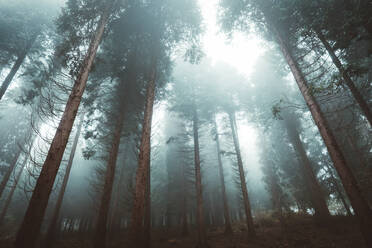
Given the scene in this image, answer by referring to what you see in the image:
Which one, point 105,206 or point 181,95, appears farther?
point 181,95

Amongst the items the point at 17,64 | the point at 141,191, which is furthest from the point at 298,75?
the point at 17,64

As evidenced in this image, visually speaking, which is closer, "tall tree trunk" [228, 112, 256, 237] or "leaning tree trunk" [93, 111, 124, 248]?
"leaning tree trunk" [93, 111, 124, 248]

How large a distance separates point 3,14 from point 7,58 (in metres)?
3.10

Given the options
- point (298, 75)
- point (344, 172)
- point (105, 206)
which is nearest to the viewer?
point (344, 172)

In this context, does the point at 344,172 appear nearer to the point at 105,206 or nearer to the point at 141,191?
the point at 141,191

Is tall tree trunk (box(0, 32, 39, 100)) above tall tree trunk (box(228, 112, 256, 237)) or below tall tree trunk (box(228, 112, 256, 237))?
above

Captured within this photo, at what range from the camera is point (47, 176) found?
3873mm

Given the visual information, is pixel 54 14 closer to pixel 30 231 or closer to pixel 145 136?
pixel 145 136

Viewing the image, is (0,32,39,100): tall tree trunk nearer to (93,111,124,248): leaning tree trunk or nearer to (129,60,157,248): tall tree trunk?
(93,111,124,248): leaning tree trunk

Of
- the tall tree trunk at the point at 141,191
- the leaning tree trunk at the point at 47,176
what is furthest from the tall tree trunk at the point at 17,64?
the tall tree trunk at the point at 141,191

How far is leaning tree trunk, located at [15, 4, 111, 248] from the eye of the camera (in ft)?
11.0

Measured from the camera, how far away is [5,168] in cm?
1416

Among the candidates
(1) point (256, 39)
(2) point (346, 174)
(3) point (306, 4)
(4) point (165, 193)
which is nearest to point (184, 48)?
(1) point (256, 39)

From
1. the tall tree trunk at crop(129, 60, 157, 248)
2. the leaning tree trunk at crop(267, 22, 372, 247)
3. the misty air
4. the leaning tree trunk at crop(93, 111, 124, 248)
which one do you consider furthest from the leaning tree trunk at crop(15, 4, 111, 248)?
the leaning tree trunk at crop(267, 22, 372, 247)
